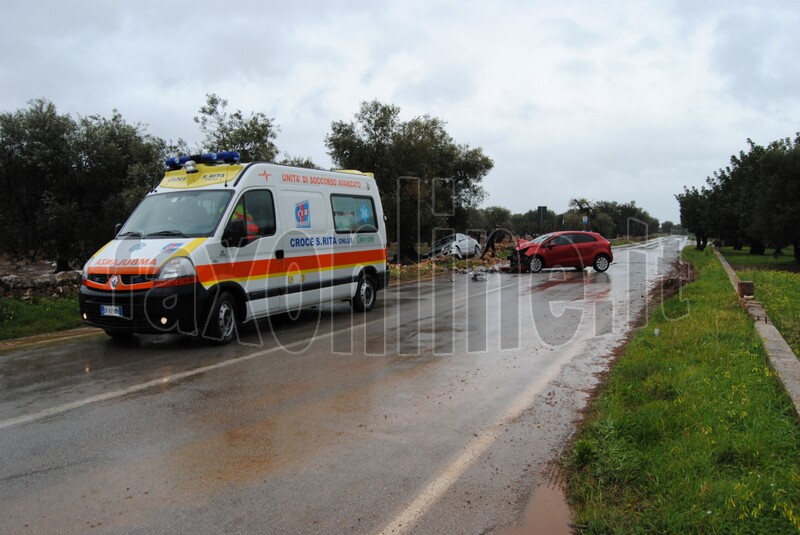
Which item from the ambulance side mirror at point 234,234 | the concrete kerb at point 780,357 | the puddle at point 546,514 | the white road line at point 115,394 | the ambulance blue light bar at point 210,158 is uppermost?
the ambulance blue light bar at point 210,158

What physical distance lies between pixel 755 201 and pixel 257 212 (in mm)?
28399

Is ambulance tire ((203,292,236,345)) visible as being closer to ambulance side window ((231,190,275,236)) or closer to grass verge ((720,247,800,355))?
ambulance side window ((231,190,275,236))

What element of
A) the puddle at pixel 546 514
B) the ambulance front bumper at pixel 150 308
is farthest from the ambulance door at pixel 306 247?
the puddle at pixel 546 514

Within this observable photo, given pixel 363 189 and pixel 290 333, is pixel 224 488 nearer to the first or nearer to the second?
pixel 290 333

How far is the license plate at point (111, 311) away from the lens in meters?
7.68

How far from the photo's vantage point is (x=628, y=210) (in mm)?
121938

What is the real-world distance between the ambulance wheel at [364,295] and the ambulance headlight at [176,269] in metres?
4.20

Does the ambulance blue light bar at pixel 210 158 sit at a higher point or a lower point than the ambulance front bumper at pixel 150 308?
higher

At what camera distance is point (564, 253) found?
21.9m

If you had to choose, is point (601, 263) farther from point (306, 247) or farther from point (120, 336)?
point (120, 336)

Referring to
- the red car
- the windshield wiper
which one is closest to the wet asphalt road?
the windshield wiper

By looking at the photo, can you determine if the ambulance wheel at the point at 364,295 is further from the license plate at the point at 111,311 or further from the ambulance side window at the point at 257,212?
the license plate at the point at 111,311

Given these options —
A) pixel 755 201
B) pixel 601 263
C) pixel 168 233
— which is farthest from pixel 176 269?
pixel 755 201

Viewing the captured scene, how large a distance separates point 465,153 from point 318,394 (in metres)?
35.9
